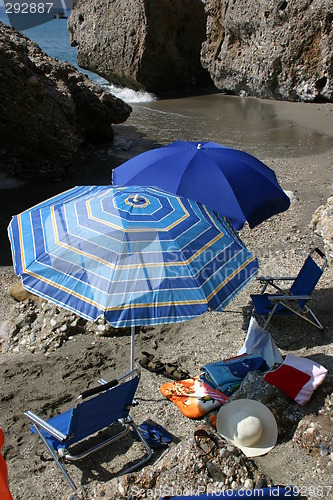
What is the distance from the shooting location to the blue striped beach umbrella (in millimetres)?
3992

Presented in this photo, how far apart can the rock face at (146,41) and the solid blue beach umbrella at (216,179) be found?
1952 centimetres

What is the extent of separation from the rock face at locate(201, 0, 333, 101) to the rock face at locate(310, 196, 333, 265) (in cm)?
1242

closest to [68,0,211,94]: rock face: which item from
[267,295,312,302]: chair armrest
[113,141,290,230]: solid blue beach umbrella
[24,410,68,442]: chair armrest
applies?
[113,141,290,230]: solid blue beach umbrella

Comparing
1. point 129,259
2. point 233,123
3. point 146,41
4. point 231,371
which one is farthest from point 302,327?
point 146,41

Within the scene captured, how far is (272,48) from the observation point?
20500mm

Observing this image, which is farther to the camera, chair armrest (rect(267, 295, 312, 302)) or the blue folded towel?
chair armrest (rect(267, 295, 312, 302))

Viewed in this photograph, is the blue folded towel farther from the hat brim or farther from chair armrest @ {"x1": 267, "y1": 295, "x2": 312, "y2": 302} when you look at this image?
chair armrest @ {"x1": 267, "y1": 295, "x2": 312, "y2": 302}

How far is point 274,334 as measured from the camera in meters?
5.86

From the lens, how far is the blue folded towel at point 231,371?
185 inches

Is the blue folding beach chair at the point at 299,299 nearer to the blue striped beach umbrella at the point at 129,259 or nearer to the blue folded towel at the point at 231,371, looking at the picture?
the blue folded towel at the point at 231,371

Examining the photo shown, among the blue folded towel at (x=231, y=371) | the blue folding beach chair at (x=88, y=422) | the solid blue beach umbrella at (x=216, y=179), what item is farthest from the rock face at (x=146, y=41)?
the blue folding beach chair at (x=88, y=422)

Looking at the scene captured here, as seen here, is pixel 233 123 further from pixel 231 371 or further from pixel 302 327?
pixel 231 371

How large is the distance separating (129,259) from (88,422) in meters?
1.30

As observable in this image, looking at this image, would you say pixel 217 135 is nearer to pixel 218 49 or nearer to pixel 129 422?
pixel 218 49
